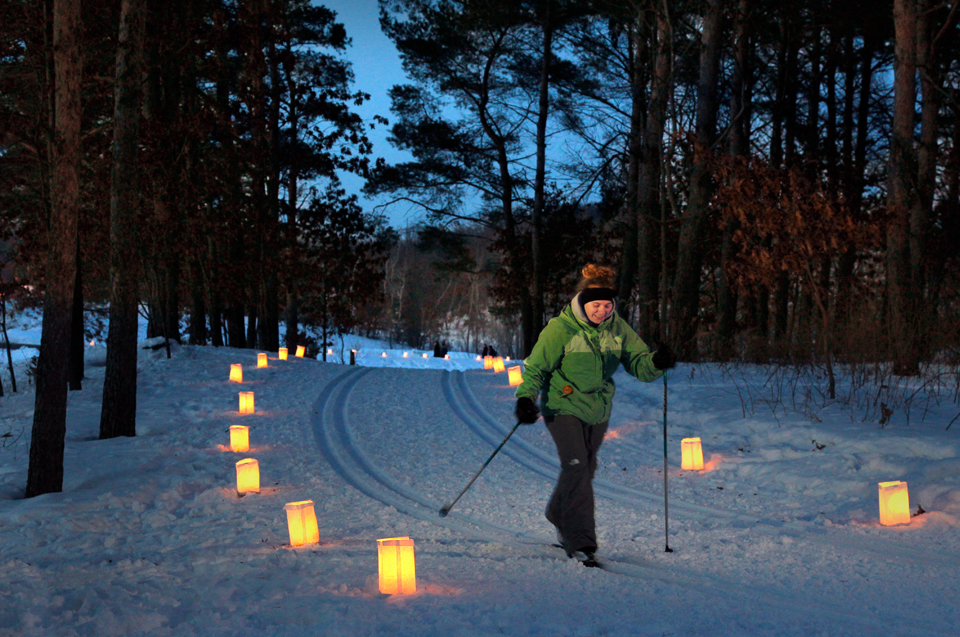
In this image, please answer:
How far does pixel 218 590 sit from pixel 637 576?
2.50 metres

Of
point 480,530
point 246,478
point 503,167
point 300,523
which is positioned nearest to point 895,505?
point 480,530

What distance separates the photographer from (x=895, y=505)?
17.3 feet

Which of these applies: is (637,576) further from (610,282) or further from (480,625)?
(610,282)

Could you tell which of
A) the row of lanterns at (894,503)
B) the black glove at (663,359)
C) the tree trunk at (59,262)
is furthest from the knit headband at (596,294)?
the tree trunk at (59,262)

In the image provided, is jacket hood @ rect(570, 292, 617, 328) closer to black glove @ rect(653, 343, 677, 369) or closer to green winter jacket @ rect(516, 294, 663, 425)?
green winter jacket @ rect(516, 294, 663, 425)

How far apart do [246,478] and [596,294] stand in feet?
13.3

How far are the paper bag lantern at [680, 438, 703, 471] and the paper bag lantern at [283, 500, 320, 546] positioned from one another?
13.5 feet

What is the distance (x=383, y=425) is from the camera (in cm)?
998

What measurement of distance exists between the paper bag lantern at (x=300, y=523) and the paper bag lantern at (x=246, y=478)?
75.7 inches

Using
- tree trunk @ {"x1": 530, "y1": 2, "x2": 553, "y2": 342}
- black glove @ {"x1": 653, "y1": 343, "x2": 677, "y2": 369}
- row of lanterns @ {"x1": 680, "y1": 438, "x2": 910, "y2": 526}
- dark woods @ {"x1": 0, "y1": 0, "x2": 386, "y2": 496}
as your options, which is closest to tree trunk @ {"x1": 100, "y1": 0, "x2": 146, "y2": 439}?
dark woods @ {"x1": 0, "y1": 0, "x2": 386, "y2": 496}

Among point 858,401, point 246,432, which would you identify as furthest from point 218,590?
point 858,401

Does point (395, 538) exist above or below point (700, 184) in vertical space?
below

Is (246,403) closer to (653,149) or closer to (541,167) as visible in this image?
(653,149)

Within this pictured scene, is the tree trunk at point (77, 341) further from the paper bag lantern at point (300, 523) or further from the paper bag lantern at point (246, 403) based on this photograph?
the paper bag lantern at point (300, 523)
